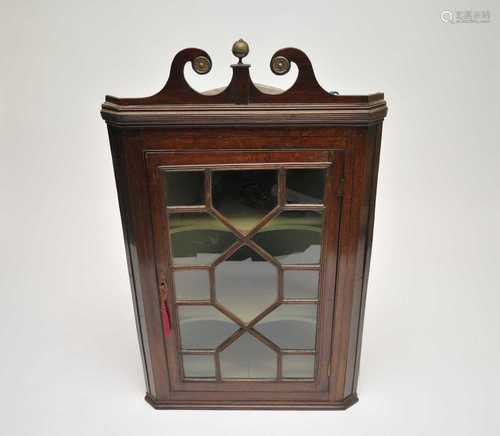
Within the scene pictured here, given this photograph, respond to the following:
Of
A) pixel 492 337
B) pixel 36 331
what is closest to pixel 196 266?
pixel 36 331

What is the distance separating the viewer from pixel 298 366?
1336mm

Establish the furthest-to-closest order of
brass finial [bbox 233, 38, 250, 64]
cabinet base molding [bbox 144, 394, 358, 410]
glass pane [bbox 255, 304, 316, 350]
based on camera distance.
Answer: cabinet base molding [bbox 144, 394, 358, 410]
glass pane [bbox 255, 304, 316, 350]
brass finial [bbox 233, 38, 250, 64]

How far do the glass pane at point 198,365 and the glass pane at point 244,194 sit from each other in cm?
41

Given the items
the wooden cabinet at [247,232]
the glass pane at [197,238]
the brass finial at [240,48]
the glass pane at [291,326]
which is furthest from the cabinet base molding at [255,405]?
the brass finial at [240,48]

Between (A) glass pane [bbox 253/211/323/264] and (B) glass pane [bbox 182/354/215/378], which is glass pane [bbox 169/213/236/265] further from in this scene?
(B) glass pane [bbox 182/354/215/378]

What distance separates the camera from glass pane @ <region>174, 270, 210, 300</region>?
1202mm

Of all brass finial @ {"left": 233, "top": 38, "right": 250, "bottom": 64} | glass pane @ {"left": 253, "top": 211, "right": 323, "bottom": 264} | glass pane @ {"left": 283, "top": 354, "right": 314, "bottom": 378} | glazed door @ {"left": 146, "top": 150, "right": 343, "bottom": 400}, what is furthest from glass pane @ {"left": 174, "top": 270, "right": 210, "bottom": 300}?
brass finial @ {"left": 233, "top": 38, "right": 250, "bottom": 64}

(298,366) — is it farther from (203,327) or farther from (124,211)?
(124,211)

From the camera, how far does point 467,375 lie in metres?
1.45

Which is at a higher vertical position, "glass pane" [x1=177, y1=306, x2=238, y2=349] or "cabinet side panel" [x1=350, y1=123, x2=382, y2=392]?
"cabinet side panel" [x1=350, y1=123, x2=382, y2=392]

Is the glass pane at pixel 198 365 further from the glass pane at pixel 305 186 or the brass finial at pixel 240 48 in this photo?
the brass finial at pixel 240 48

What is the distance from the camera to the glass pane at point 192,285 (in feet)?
3.94

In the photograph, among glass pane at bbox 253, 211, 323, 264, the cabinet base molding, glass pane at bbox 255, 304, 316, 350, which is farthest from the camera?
the cabinet base molding

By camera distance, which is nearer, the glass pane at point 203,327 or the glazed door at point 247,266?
the glazed door at point 247,266
